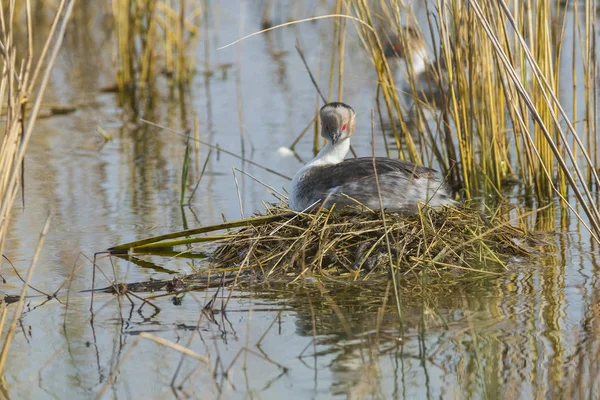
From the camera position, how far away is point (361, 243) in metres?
4.44

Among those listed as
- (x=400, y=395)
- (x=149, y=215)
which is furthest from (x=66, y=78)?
(x=400, y=395)

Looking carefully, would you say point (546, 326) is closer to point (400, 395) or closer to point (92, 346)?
point (400, 395)

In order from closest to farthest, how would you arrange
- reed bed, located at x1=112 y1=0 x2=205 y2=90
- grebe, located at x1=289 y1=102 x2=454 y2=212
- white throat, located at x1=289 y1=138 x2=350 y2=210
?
1. grebe, located at x1=289 y1=102 x2=454 y2=212
2. white throat, located at x1=289 y1=138 x2=350 y2=210
3. reed bed, located at x1=112 y1=0 x2=205 y2=90

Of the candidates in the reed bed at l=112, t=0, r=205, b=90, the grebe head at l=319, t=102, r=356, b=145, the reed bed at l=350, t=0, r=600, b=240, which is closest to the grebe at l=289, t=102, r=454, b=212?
the grebe head at l=319, t=102, r=356, b=145

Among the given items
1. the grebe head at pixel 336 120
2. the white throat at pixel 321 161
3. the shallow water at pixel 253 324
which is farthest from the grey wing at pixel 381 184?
the shallow water at pixel 253 324

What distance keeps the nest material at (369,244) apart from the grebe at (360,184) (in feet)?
0.26

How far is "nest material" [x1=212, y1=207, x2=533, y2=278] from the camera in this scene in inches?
172

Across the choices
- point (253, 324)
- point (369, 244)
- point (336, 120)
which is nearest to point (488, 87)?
point (336, 120)

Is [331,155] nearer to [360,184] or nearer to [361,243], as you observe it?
[360,184]

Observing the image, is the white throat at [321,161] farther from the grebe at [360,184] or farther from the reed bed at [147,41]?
the reed bed at [147,41]

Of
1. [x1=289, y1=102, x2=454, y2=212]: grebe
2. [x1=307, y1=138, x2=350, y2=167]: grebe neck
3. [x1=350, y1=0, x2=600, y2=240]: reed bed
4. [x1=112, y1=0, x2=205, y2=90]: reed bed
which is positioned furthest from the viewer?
[x1=112, y1=0, x2=205, y2=90]: reed bed

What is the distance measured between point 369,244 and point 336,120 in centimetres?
88

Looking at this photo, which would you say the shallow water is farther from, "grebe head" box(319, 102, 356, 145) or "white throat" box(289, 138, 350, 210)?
"grebe head" box(319, 102, 356, 145)

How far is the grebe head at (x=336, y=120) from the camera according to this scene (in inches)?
199
